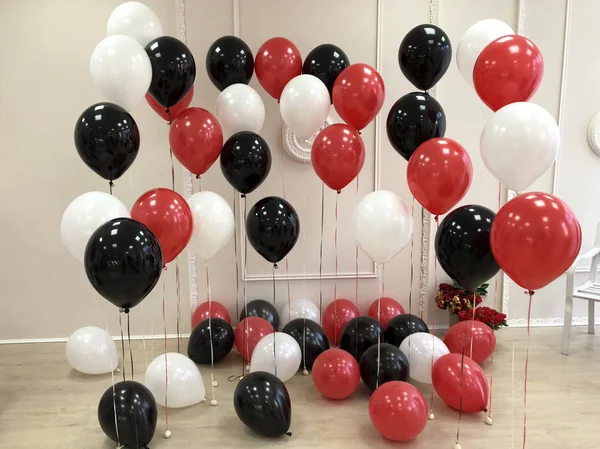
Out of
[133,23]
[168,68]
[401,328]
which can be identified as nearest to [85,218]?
[168,68]

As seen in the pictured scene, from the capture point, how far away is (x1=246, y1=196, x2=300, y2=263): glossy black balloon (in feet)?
8.92

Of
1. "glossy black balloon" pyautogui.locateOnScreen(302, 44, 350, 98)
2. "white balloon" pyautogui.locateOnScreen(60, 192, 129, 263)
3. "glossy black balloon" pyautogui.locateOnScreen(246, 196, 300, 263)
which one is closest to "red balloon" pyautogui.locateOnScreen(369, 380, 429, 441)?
"glossy black balloon" pyautogui.locateOnScreen(246, 196, 300, 263)

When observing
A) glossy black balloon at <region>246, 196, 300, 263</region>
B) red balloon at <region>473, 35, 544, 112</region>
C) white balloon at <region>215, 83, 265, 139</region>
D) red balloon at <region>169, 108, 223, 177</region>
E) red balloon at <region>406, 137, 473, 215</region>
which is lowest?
glossy black balloon at <region>246, 196, 300, 263</region>

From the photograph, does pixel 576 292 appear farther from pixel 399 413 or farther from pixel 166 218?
pixel 166 218

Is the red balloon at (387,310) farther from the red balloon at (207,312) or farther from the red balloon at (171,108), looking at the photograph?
the red balloon at (171,108)

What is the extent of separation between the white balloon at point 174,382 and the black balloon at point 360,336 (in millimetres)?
964

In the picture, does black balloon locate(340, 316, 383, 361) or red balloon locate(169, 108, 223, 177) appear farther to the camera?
black balloon locate(340, 316, 383, 361)

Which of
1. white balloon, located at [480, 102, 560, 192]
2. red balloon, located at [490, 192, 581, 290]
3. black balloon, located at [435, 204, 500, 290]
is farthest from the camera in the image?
black balloon, located at [435, 204, 500, 290]

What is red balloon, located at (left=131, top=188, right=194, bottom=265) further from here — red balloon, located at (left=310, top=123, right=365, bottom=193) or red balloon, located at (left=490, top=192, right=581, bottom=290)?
red balloon, located at (left=490, top=192, right=581, bottom=290)

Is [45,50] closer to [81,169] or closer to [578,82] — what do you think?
[81,169]

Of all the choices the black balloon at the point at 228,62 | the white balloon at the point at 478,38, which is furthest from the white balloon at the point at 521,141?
the black balloon at the point at 228,62

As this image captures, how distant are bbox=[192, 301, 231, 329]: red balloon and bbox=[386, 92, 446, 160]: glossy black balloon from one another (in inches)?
69.6

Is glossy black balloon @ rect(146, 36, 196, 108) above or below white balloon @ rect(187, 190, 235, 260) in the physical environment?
above

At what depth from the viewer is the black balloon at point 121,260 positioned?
6.39ft
